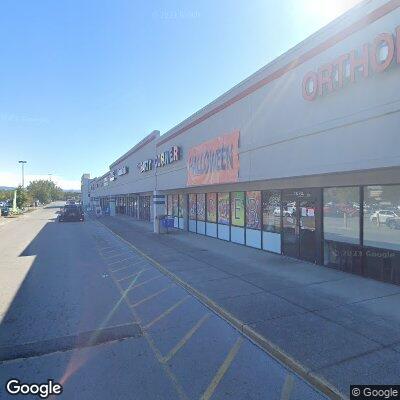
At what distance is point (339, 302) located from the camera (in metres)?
7.51

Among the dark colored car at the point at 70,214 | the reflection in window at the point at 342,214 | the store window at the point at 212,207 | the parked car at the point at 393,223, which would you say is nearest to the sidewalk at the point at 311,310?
the reflection in window at the point at 342,214

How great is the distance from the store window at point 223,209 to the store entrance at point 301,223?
4.69 metres

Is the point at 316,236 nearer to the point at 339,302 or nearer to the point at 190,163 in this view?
the point at 339,302

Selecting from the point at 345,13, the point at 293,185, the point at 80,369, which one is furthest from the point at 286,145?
the point at 80,369

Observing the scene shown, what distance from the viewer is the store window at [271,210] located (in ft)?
43.7

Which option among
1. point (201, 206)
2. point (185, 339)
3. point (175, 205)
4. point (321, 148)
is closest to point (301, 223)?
point (321, 148)

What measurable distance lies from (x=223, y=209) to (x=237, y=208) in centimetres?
149

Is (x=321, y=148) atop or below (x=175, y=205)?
atop

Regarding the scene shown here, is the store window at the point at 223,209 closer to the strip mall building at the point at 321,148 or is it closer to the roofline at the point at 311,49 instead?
the strip mall building at the point at 321,148

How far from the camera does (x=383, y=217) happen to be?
920cm

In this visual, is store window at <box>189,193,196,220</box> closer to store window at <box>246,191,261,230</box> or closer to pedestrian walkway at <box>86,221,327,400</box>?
store window at <box>246,191,261,230</box>

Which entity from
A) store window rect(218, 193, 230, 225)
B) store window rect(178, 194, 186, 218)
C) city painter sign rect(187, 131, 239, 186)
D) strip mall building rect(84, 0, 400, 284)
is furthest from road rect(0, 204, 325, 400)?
store window rect(178, 194, 186, 218)

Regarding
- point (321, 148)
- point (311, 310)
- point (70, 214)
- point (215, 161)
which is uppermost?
point (215, 161)

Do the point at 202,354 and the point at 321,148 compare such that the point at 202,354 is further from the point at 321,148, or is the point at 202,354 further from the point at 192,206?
the point at 192,206
